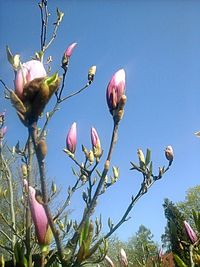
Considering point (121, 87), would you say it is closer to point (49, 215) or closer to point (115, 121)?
point (115, 121)

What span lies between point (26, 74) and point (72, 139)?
2.96ft

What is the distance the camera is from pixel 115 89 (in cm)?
108

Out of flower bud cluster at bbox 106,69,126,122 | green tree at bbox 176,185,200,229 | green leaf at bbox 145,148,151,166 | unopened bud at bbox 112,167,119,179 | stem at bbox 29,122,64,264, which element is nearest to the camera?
stem at bbox 29,122,64,264

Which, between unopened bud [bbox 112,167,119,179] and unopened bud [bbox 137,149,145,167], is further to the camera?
unopened bud [bbox 112,167,119,179]

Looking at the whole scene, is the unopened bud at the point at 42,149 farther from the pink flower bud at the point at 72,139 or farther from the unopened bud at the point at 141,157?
the pink flower bud at the point at 72,139

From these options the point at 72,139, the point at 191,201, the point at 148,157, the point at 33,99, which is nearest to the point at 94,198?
the point at 33,99

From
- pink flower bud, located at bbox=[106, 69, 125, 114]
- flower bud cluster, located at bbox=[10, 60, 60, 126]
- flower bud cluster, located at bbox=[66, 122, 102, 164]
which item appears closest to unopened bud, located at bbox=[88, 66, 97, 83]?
flower bud cluster, located at bbox=[66, 122, 102, 164]

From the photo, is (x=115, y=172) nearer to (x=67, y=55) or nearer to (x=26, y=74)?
(x=67, y=55)

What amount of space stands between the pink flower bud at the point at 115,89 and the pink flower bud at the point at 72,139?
0.58m

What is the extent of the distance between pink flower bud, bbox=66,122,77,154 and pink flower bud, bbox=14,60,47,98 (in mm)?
858

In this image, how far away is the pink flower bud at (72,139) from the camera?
65.4 inches

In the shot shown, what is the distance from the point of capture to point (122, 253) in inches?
91.0

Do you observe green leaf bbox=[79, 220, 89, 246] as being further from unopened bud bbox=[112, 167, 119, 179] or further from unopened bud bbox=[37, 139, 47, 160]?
unopened bud bbox=[112, 167, 119, 179]

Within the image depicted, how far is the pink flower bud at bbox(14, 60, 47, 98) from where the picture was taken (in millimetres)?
732
